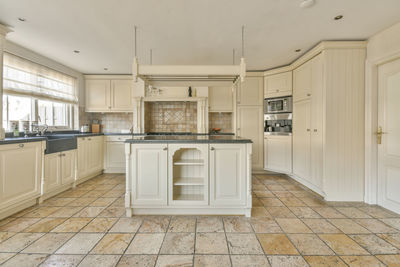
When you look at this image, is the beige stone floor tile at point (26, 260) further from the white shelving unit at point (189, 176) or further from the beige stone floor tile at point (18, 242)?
the white shelving unit at point (189, 176)

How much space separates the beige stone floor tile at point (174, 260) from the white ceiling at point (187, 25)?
2.40 metres

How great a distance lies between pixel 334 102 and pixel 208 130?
8.32ft

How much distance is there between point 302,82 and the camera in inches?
128

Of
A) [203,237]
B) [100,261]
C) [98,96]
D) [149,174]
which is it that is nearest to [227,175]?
[203,237]

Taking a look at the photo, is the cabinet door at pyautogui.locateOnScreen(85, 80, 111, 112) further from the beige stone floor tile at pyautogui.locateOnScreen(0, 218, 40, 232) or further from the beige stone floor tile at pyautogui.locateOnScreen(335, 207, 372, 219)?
the beige stone floor tile at pyautogui.locateOnScreen(335, 207, 372, 219)

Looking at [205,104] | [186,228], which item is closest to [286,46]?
[205,104]

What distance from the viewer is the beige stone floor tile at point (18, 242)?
163 cm

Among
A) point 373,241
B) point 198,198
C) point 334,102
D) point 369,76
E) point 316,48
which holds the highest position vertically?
point 316,48

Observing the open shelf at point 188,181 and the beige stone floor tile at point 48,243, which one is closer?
the beige stone floor tile at point 48,243

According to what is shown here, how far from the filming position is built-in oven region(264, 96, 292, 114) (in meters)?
3.68

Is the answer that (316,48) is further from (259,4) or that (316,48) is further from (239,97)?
(239,97)

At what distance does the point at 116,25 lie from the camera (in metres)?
2.30

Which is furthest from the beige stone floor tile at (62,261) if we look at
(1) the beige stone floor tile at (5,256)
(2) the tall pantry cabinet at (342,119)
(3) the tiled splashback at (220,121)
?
(3) the tiled splashback at (220,121)

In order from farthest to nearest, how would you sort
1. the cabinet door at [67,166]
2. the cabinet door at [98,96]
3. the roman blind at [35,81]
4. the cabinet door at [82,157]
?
the cabinet door at [98,96] → the cabinet door at [82,157] → the cabinet door at [67,166] → the roman blind at [35,81]
